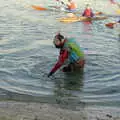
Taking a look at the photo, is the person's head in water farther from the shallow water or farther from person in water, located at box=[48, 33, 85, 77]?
the shallow water

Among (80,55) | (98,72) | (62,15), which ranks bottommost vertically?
(62,15)

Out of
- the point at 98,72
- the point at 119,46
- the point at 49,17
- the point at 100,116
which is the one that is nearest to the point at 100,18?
the point at 49,17

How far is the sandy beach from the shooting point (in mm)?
A: 7363

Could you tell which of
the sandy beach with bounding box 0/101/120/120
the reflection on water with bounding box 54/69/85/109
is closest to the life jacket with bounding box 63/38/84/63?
the reflection on water with bounding box 54/69/85/109

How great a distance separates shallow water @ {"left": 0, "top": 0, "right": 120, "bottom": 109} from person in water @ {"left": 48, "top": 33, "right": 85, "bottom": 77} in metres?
0.29

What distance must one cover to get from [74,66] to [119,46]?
646 centimetres

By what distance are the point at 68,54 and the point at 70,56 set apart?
0.28m

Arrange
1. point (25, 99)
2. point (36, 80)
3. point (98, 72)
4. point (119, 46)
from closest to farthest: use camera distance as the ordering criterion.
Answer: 1. point (25, 99)
2. point (36, 80)
3. point (98, 72)
4. point (119, 46)

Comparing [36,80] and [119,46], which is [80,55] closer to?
[36,80]

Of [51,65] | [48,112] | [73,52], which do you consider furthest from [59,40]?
[48,112]

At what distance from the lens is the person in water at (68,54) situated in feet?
34.2

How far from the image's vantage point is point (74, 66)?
1140 cm

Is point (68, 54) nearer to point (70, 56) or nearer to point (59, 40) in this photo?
point (70, 56)

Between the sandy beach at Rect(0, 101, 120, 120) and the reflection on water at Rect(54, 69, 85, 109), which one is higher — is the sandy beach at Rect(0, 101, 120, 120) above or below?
above
